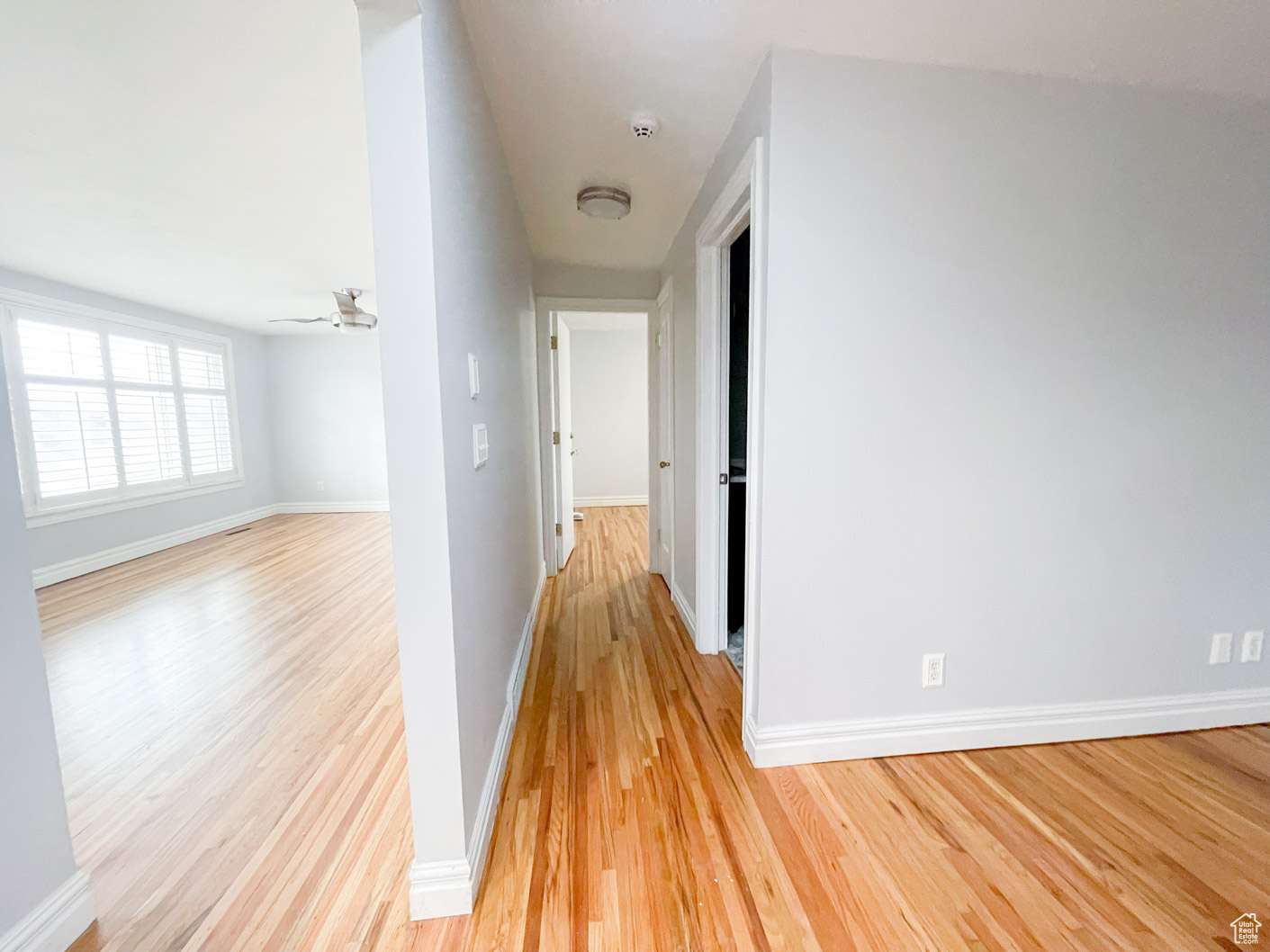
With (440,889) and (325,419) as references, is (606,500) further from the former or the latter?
(440,889)

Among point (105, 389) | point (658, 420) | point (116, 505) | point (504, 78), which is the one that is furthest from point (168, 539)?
point (504, 78)

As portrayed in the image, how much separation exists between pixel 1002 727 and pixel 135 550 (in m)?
6.55

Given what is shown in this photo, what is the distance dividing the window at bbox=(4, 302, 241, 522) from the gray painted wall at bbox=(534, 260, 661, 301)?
4.05m

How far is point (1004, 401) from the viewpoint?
4.88 ft

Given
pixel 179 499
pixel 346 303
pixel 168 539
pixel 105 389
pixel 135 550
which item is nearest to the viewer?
pixel 346 303

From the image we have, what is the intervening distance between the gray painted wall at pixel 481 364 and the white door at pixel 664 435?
1088 millimetres

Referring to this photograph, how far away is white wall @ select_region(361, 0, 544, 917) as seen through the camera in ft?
2.92

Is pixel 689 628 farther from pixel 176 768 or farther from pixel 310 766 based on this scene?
pixel 176 768

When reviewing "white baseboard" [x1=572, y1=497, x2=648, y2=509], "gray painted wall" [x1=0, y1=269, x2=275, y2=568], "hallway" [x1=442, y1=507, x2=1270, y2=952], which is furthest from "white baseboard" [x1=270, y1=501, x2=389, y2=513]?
"hallway" [x1=442, y1=507, x2=1270, y2=952]

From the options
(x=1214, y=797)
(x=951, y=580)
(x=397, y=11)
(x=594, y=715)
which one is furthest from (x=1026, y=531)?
(x=397, y=11)

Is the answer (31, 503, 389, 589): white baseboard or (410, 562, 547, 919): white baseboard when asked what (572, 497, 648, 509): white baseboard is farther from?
(410, 562, 547, 919): white baseboard

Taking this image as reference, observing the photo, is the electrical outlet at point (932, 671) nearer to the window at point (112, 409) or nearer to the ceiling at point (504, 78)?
the ceiling at point (504, 78)

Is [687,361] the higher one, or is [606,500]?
[687,361]

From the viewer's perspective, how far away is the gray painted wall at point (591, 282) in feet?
10.2
